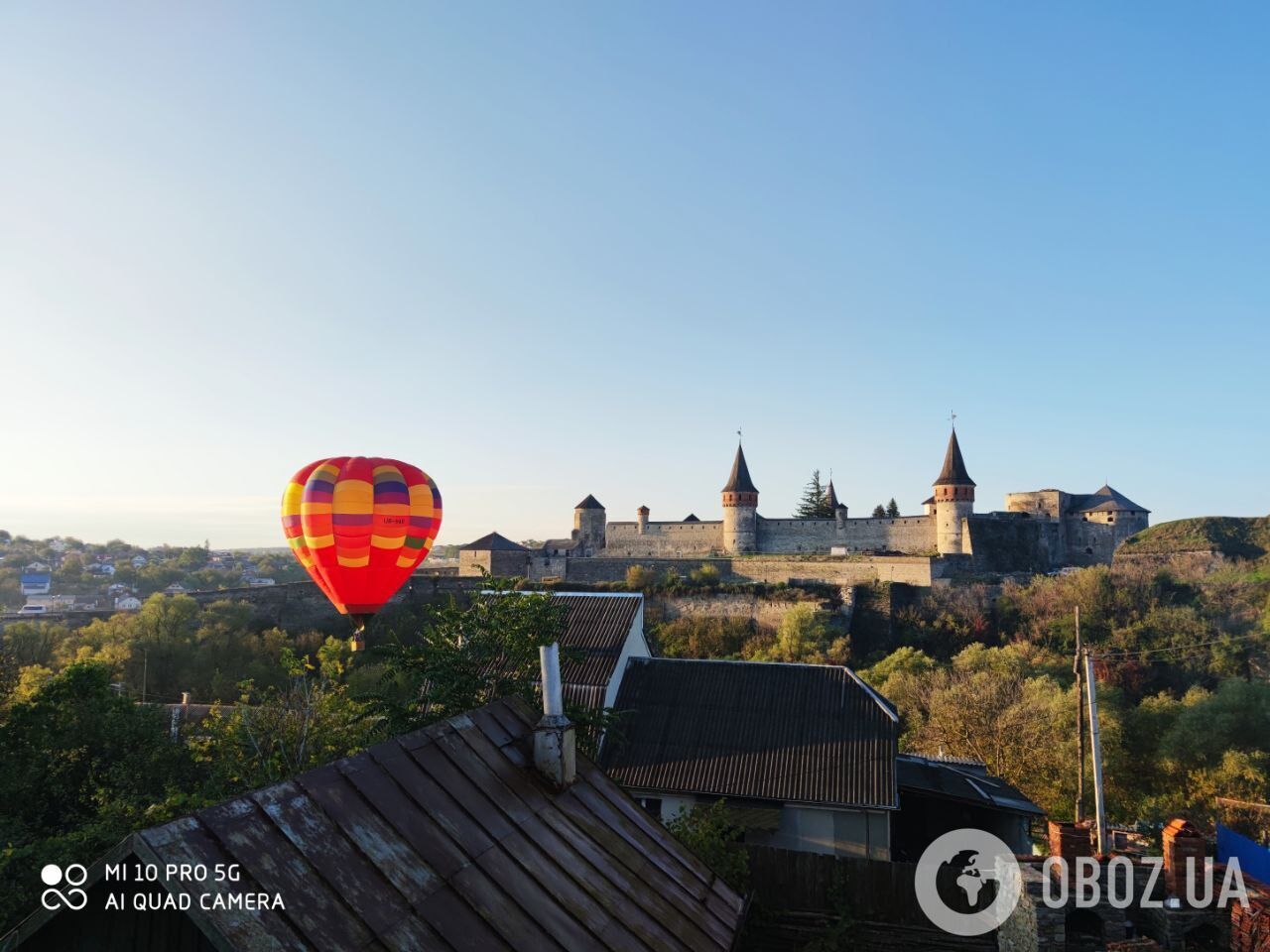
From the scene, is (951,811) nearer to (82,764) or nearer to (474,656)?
(474,656)

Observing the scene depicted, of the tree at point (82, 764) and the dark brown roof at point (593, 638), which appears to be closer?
the tree at point (82, 764)

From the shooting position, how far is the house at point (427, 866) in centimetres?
294

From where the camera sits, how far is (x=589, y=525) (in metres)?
54.0

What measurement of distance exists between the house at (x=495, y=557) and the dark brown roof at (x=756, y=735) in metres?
30.1

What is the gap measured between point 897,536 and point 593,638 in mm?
36058

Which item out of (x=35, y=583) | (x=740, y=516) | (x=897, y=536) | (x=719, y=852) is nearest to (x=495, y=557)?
(x=740, y=516)

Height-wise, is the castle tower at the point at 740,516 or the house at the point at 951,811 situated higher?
the castle tower at the point at 740,516

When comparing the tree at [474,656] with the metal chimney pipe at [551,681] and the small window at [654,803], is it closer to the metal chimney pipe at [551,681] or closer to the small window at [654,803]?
the small window at [654,803]

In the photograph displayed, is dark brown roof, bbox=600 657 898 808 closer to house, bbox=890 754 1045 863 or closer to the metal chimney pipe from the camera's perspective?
house, bbox=890 754 1045 863

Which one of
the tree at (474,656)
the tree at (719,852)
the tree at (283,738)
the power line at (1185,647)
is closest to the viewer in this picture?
the tree at (719,852)

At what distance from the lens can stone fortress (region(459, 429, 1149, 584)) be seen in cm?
4406

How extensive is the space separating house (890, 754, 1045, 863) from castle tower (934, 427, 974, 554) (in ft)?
109

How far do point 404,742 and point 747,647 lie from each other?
30.8 meters

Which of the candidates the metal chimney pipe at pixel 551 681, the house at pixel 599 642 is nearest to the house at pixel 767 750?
the house at pixel 599 642
